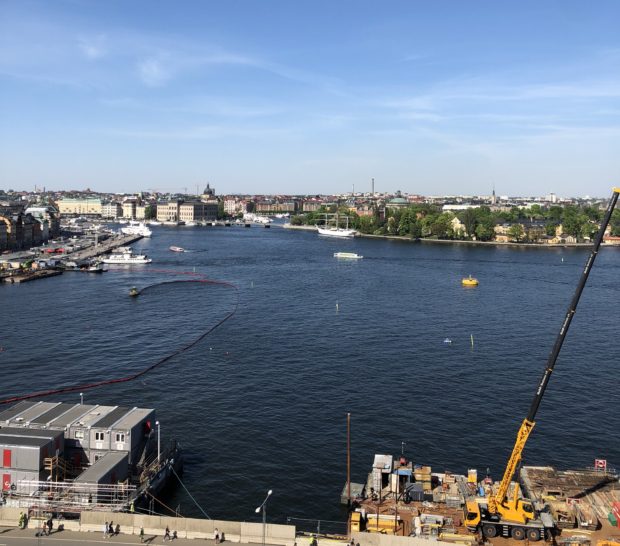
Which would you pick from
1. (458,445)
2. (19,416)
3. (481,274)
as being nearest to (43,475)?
(19,416)

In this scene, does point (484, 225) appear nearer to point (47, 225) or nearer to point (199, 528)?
point (47, 225)

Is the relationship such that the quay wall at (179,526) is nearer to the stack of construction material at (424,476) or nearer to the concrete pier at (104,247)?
the stack of construction material at (424,476)

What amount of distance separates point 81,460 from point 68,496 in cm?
210

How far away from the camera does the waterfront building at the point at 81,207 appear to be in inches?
7475

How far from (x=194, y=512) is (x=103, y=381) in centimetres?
1157

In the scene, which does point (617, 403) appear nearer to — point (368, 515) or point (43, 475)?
point (368, 515)


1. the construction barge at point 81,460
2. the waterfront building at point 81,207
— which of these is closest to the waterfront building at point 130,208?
the waterfront building at point 81,207

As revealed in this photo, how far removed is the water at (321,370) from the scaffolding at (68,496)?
88.3 inches

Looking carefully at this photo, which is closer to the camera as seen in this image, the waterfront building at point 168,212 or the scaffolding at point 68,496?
the scaffolding at point 68,496

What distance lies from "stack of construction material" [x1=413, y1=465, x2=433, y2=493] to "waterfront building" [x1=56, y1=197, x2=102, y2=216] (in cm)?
18334

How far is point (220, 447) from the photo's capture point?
20859 mm

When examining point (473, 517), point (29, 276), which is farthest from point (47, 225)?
point (473, 517)

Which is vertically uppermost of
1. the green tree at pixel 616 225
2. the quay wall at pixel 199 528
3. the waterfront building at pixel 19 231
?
the green tree at pixel 616 225

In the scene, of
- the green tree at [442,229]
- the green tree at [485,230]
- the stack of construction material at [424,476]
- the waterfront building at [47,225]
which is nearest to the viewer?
the stack of construction material at [424,476]
